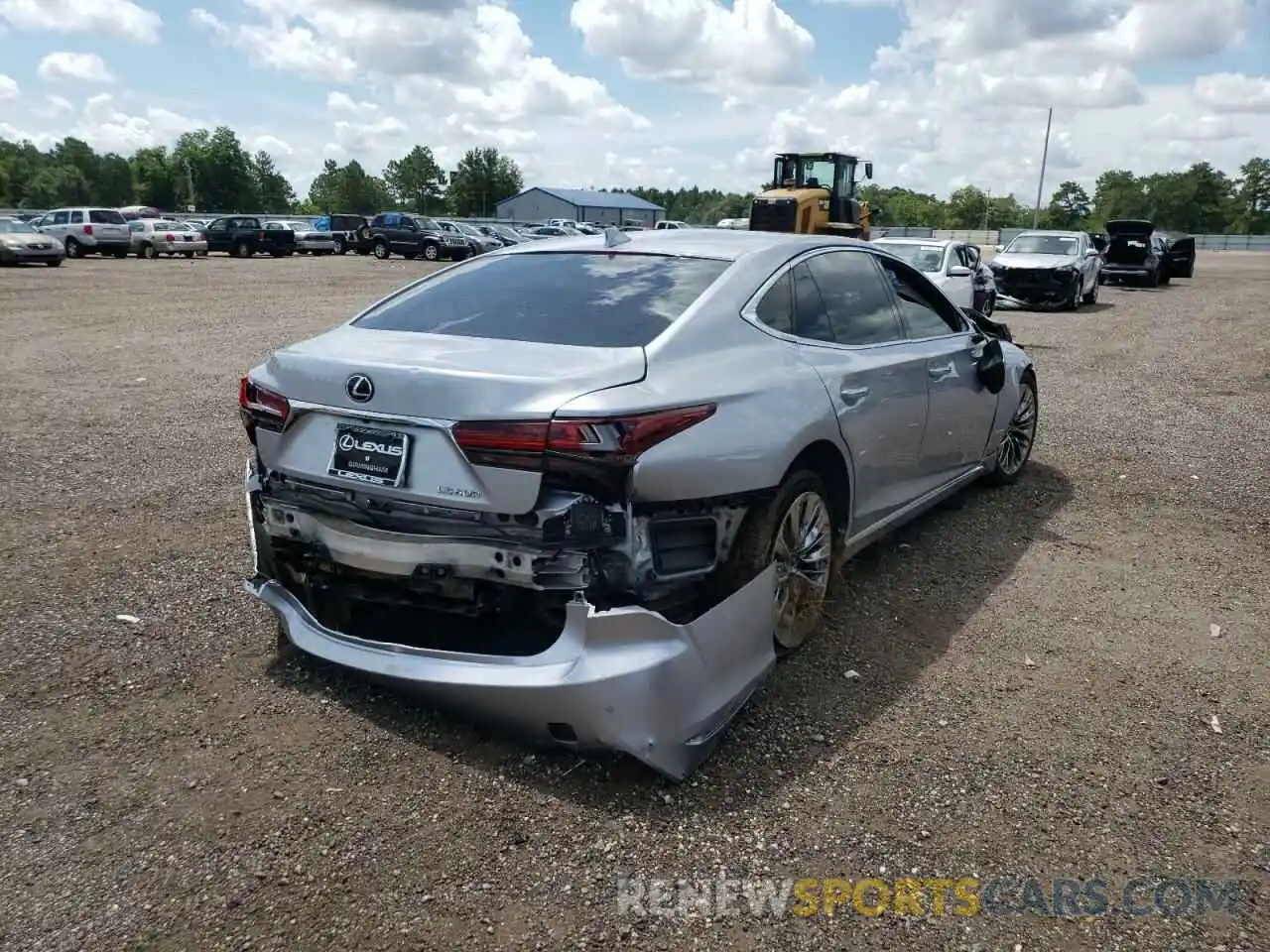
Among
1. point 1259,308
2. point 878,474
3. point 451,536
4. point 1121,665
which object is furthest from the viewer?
point 1259,308

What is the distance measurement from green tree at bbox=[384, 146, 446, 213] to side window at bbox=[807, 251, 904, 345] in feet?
404

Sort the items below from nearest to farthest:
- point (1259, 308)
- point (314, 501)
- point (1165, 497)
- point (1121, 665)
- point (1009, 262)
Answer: point (314, 501) < point (1121, 665) < point (1165, 497) < point (1009, 262) < point (1259, 308)

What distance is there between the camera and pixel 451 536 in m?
3.07

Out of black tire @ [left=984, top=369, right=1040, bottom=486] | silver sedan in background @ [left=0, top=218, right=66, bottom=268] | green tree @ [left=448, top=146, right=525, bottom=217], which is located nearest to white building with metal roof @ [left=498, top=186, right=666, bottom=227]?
green tree @ [left=448, top=146, right=525, bottom=217]

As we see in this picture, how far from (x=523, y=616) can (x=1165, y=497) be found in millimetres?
4839

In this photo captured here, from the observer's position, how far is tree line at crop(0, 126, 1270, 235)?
9956cm

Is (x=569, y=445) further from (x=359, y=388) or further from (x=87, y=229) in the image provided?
(x=87, y=229)

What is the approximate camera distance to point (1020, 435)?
6.48 metres

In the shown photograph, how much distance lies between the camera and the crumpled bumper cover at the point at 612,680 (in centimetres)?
286

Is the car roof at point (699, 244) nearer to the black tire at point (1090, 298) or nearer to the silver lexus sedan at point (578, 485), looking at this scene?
the silver lexus sedan at point (578, 485)

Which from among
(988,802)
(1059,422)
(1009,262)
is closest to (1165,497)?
(1059,422)

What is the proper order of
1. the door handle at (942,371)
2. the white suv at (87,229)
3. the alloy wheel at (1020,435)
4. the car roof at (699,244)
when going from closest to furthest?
the car roof at (699,244)
the door handle at (942,371)
the alloy wheel at (1020,435)
the white suv at (87,229)

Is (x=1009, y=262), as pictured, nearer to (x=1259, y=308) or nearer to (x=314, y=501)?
→ (x=1259, y=308)

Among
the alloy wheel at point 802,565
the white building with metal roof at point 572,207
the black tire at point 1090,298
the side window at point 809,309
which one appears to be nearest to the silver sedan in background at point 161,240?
the black tire at point 1090,298
